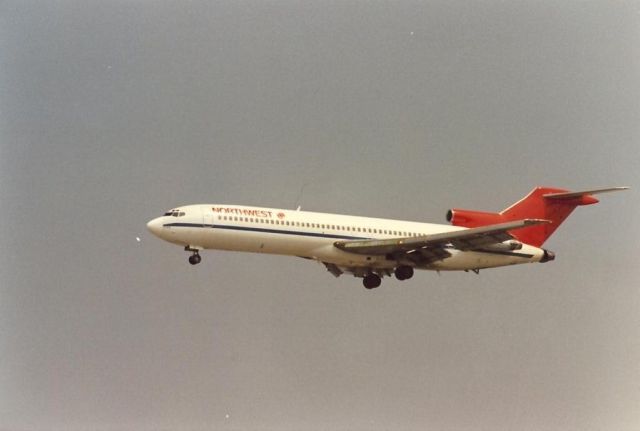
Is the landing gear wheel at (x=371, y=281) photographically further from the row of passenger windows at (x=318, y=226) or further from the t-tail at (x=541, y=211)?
the t-tail at (x=541, y=211)

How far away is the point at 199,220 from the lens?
41.5 m

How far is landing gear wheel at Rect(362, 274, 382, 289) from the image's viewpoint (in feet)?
155

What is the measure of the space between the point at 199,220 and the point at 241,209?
82.4 inches

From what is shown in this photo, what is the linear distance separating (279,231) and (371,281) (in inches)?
276

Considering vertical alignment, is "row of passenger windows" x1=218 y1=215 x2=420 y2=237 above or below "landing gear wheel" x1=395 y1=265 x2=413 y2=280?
above

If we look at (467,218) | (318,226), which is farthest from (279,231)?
(467,218)

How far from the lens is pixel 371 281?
4722cm

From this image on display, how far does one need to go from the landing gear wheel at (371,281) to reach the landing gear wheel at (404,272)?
170 cm

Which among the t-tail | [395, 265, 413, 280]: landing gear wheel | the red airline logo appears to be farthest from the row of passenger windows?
the t-tail

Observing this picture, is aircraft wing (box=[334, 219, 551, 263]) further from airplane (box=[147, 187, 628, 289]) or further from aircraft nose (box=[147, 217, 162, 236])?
aircraft nose (box=[147, 217, 162, 236])

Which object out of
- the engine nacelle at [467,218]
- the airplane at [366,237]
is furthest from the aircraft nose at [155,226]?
the engine nacelle at [467,218]

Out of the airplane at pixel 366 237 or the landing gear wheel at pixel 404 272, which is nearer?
the airplane at pixel 366 237

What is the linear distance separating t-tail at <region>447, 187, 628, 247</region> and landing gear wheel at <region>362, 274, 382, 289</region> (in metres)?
6.91

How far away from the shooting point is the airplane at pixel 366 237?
4169 centimetres
